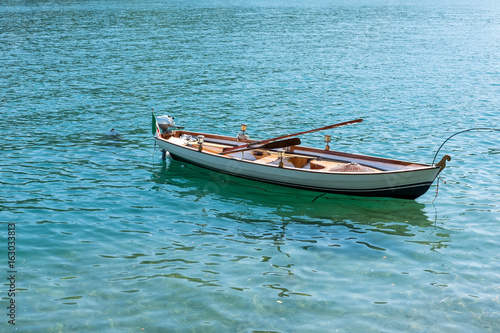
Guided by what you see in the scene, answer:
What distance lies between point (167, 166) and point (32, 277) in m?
10.2

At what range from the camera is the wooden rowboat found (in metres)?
18.9

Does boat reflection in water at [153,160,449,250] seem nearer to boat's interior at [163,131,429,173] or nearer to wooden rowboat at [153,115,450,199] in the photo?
wooden rowboat at [153,115,450,199]

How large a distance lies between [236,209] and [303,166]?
3745 mm

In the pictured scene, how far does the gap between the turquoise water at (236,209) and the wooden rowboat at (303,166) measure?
0.54m

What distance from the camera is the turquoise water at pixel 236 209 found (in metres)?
→ 13.0

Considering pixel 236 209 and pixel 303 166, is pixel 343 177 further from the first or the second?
pixel 236 209

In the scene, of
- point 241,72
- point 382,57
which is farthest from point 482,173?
point 382,57

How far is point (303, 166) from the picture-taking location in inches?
842

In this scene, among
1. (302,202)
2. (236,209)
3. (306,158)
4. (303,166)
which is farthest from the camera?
(306,158)

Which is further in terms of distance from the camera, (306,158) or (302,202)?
(306,158)

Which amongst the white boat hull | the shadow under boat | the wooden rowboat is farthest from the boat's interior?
the shadow under boat

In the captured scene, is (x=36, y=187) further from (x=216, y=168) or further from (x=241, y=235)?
(x=241, y=235)

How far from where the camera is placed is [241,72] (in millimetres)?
43031

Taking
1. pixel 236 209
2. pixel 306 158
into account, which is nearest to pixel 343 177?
pixel 306 158
